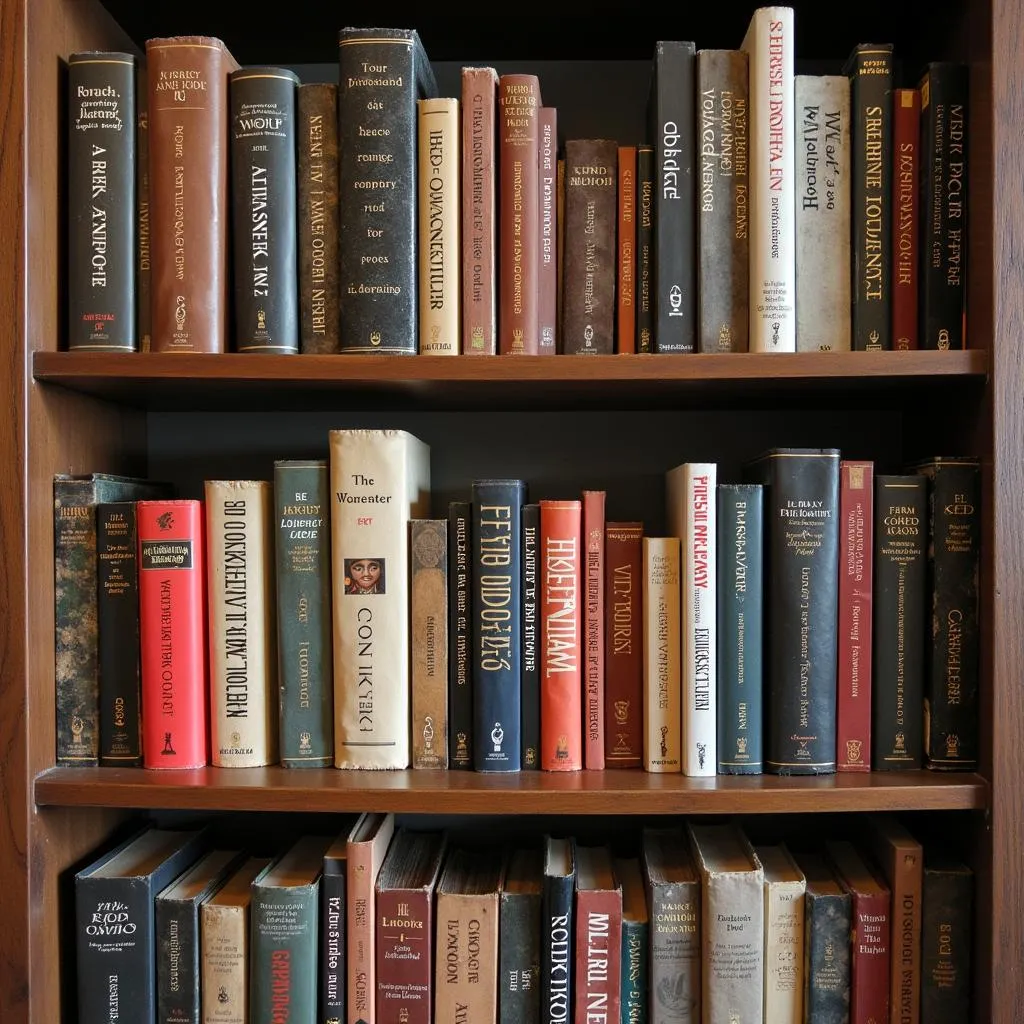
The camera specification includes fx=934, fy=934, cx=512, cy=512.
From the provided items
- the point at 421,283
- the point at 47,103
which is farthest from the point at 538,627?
the point at 47,103

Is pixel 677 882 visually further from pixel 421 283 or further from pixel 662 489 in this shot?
pixel 421 283

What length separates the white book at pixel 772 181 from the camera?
82 cm

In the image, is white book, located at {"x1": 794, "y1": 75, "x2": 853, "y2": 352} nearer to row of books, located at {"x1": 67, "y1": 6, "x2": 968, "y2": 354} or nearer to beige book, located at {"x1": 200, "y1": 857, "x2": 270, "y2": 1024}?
row of books, located at {"x1": 67, "y1": 6, "x2": 968, "y2": 354}

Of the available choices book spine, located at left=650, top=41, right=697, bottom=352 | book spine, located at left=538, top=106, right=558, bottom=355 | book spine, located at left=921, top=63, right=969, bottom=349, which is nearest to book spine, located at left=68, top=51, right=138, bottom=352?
book spine, located at left=538, top=106, right=558, bottom=355

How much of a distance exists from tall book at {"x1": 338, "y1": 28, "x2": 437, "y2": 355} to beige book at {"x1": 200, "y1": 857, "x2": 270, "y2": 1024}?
0.54 meters

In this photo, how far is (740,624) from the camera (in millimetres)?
849

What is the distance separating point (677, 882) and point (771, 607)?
0.27m

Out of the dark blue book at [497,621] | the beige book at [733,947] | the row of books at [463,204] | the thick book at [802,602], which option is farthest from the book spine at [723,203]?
the beige book at [733,947]

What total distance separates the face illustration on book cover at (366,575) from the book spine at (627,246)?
1.00 ft

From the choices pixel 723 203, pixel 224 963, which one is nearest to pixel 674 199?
pixel 723 203

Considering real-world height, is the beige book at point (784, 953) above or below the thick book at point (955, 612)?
below

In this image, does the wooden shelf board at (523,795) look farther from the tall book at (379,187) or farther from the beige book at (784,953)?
the tall book at (379,187)

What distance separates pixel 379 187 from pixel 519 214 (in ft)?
0.42

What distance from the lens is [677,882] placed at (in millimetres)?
861
